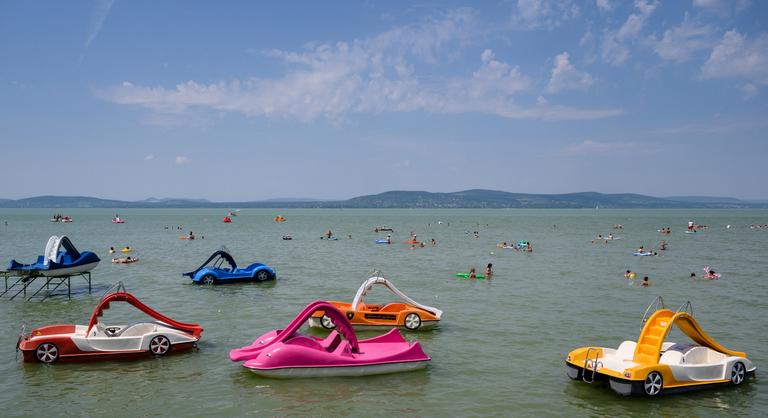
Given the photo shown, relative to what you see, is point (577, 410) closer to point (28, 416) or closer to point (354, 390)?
point (354, 390)

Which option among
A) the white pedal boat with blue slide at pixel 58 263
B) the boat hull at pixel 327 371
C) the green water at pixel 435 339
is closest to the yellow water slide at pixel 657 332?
the green water at pixel 435 339

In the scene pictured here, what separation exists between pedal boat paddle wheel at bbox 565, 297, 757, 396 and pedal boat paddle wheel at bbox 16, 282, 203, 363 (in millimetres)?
12993

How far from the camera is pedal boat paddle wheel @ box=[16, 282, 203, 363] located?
59.3 feet

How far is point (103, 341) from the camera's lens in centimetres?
1841

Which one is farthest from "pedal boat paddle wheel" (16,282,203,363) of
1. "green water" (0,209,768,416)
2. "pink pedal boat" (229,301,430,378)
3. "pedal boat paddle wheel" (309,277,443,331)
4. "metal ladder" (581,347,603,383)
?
"metal ladder" (581,347,603,383)

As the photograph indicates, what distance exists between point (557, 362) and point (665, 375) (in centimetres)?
420

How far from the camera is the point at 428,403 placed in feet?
50.5

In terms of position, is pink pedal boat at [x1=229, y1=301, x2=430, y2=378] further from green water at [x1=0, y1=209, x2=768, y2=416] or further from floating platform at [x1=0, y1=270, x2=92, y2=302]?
floating platform at [x1=0, y1=270, x2=92, y2=302]

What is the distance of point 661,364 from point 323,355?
9.34 metres

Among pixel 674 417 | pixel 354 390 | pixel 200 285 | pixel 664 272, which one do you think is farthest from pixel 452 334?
pixel 664 272

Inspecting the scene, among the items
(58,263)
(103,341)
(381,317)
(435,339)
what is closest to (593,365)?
(435,339)

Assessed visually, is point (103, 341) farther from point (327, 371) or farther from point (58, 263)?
point (58, 263)

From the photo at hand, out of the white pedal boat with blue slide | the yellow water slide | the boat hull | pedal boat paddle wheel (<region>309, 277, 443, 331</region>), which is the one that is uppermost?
the white pedal boat with blue slide

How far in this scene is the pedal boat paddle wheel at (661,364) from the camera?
49.6 feet
